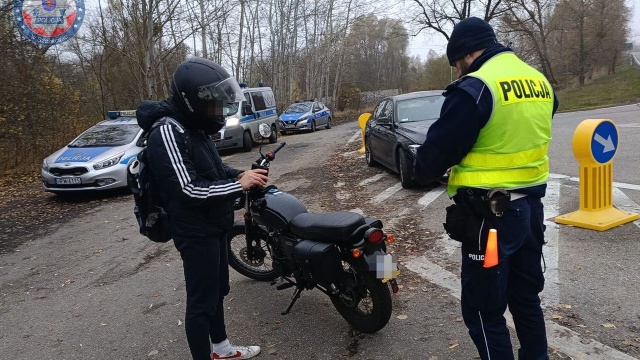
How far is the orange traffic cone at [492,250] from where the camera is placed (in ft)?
8.00

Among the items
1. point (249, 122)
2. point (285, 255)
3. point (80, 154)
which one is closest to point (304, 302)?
point (285, 255)

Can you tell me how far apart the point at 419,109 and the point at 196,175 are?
24.2 feet

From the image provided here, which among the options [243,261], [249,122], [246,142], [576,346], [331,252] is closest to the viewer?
[576,346]

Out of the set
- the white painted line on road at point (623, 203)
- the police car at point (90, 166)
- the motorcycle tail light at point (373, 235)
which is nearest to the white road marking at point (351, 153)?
the police car at point (90, 166)

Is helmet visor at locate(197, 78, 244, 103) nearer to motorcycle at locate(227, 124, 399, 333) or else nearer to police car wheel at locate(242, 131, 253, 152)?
motorcycle at locate(227, 124, 399, 333)

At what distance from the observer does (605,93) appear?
31922mm

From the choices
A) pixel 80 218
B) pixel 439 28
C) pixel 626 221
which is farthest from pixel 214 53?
pixel 626 221

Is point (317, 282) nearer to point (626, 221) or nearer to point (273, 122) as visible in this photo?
point (626, 221)

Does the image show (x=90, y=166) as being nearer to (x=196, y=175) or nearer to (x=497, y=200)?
(x=196, y=175)

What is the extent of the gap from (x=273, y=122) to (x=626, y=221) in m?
14.9

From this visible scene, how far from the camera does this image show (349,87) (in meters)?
49.3

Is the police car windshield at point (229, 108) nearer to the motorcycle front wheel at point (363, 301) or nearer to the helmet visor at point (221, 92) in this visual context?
the helmet visor at point (221, 92)

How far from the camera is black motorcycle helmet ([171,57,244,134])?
2764 millimetres

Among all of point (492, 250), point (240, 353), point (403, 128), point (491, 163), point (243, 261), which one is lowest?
point (240, 353)
